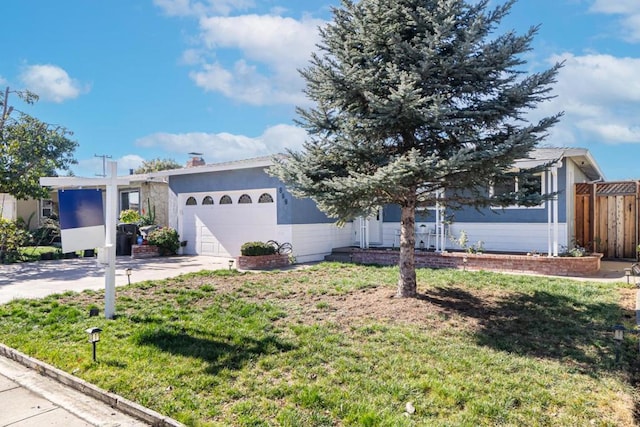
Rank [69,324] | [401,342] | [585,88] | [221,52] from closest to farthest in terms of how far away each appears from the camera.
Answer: [401,342] → [69,324] → [221,52] → [585,88]

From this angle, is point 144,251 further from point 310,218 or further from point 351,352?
point 351,352

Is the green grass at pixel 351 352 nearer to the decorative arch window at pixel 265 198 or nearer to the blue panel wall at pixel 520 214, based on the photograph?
the blue panel wall at pixel 520 214

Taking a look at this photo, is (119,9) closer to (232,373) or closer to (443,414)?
(232,373)

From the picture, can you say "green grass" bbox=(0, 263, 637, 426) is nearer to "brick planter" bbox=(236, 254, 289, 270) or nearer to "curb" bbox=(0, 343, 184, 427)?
"curb" bbox=(0, 343, 184, 427)

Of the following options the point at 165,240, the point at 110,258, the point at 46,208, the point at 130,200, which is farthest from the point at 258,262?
the point at 46,208

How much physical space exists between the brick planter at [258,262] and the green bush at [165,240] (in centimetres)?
467

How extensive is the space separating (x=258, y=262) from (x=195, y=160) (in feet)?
34.7

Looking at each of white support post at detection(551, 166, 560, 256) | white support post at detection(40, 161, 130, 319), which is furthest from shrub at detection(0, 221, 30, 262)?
white support post at detection(551, 166, 560, 256)

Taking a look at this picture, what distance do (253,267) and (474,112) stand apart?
24.6 feet

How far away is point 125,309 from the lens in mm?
6527

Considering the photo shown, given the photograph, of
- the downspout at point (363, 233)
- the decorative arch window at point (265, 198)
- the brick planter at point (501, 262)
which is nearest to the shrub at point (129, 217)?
the decorative arch window at point (265, 198)

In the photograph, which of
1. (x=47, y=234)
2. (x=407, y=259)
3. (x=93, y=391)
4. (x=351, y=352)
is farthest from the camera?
(x=47, y=234)

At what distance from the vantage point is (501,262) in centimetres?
1069

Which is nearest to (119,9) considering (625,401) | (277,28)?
(277,28)
